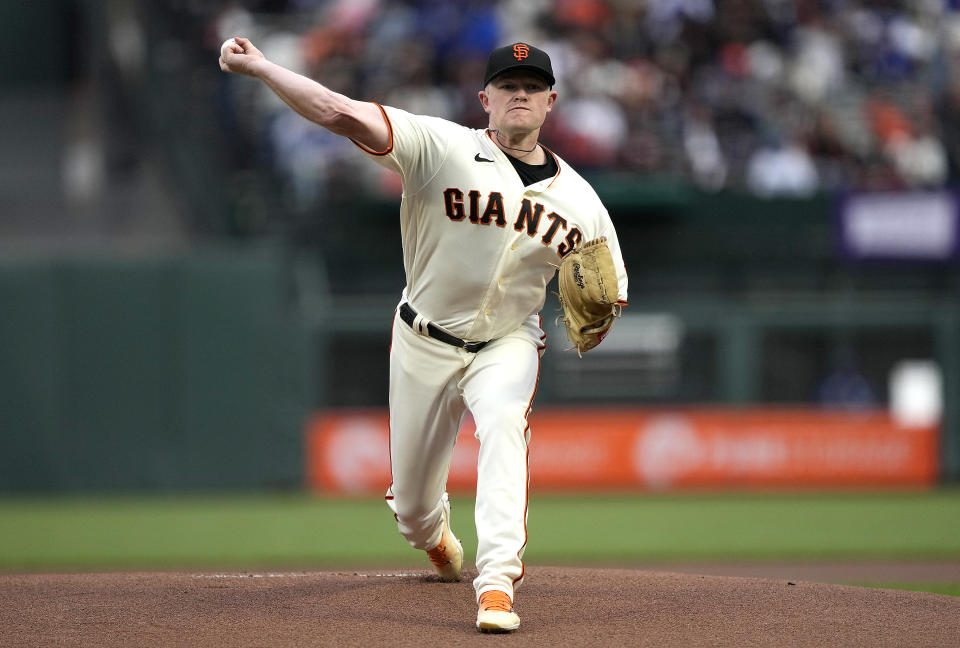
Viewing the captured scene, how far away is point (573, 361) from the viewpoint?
12.1m

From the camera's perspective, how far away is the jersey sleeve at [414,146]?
4461mm

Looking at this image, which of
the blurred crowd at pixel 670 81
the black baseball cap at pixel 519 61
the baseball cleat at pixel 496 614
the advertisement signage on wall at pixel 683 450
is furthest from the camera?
the blurred crowd at pixel 670 81

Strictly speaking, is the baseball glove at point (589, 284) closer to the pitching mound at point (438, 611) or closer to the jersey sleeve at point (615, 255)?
the jersey sleeve at point (615, 255)

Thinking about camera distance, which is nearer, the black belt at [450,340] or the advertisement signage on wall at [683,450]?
the black belt at [450,340]

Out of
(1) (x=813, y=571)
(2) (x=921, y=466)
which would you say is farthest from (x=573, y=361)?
(1) (x=813, y=571)

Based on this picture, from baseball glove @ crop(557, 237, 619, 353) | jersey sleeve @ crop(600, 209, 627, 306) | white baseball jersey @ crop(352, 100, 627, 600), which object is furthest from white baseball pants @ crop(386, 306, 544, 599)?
jersey sleeve @ crop(600, 209, 627, 306)

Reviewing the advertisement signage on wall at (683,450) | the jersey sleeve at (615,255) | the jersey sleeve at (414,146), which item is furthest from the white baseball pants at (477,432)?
the advertisement signage on wall at (683,450)

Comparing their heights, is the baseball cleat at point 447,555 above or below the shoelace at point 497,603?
below

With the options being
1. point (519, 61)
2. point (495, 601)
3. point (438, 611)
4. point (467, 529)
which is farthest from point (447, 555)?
point (467, 529)

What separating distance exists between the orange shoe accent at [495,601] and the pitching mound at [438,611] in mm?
101

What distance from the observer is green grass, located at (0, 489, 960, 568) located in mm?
8312

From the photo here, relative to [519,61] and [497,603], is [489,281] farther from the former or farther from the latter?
[497,603]

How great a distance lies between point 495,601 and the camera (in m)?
4.34

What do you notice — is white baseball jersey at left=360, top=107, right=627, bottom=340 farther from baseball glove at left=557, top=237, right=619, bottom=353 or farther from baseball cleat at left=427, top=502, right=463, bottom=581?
baseball cleat at left=427, top=502, right=463, bottom=581
